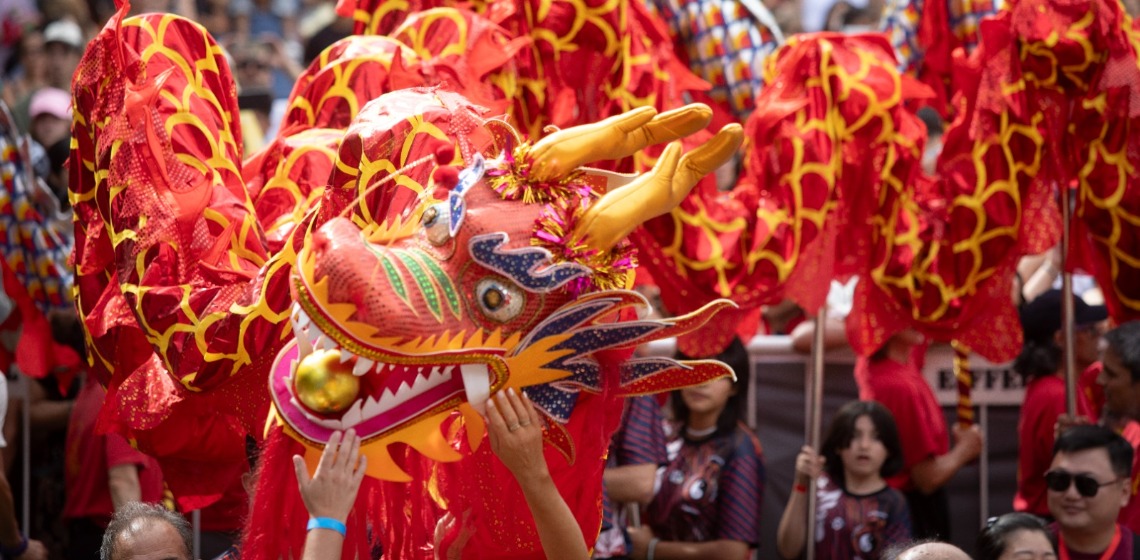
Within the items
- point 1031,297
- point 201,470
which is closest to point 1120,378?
point 1031,297

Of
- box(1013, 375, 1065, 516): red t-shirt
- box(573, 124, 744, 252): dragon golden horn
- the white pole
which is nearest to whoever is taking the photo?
box(573, 124, 744, 252): dragon golden horn

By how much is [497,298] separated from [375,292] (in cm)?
17

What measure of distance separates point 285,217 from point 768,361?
2225mm

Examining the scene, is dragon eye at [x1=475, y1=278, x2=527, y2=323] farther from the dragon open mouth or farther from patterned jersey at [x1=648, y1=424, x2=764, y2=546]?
patterned jersey at [x1=648, y1=424, x2=764, y2=546]

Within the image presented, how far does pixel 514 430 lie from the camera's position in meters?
2.08

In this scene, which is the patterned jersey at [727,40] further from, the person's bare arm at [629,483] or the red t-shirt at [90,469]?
the red t-shirt at [90,469]

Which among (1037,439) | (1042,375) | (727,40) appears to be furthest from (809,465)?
(727,40)

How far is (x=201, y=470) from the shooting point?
108 inches

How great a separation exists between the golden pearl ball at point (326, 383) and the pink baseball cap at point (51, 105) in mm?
3713

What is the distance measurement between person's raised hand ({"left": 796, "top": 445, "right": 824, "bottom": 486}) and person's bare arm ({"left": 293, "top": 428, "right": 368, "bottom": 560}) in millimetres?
2154

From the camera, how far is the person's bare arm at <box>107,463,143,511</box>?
3.94 m

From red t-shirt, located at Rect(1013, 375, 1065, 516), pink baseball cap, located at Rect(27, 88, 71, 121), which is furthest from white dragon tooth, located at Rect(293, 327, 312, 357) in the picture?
pink baseball cap, located at Rect(27, 88, 71, 121)

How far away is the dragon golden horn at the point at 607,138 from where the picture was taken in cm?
212

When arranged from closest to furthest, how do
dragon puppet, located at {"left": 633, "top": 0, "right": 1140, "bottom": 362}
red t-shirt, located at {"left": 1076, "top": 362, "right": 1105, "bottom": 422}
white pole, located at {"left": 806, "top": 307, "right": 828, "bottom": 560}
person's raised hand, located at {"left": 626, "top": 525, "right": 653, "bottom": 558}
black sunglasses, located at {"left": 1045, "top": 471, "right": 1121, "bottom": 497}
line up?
black sunglasses, located at {"left": 1045, "top": 471, "right": 1121, "bottom": 497}, dragon puppet, located at {"left": 633, "top": 0, "right": 1140, "bottom": 362}, white pole, located at {"left": 806, "top": 307, "right": 828, "bottom": 560}, person's raised hand, located at {"left": 626, "top": 525, "right": 653, "bottom": 558}, red t-shirt, located at {"left": 1076, "top": 362, "right": 1105, "bottom": 422}
